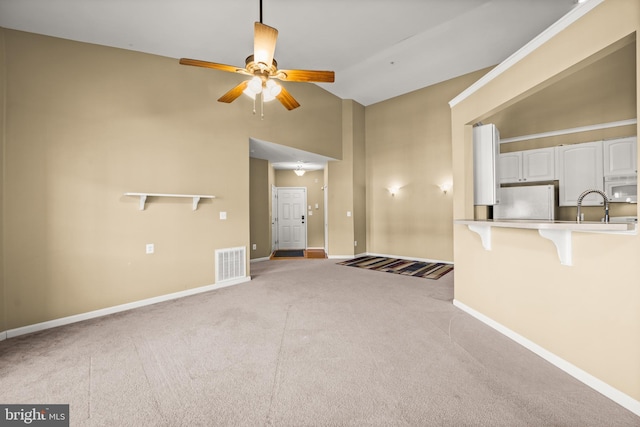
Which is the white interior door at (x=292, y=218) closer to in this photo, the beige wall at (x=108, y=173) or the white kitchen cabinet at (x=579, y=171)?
the beige wall at (x=108, y=173)

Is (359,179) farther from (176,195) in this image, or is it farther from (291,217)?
(176,195)

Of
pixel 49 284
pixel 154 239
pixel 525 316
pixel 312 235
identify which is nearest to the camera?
pixel 525 316

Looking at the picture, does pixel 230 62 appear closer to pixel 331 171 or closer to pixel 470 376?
pixel 331 171

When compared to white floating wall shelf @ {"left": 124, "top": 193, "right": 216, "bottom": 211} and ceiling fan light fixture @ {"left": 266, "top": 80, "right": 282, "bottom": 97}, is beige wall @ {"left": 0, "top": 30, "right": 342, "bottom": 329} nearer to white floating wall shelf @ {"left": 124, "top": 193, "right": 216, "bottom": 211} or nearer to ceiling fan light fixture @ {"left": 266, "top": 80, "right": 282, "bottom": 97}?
white floating wall shelf @ {"left": 124, "top": 193, "right": 216, "bottom": 211}

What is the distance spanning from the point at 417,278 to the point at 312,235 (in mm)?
4648

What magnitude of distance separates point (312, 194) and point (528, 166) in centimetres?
581

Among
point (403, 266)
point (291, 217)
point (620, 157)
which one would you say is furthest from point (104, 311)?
point (620, 157)

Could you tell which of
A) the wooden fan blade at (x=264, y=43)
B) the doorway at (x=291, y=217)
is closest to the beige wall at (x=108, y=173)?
the wooden fan blade at (x=264, y=43)

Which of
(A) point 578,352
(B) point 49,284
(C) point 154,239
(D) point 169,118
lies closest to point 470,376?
(A) point 578,352

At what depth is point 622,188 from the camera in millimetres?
3592

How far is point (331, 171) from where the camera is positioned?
22.4 feet

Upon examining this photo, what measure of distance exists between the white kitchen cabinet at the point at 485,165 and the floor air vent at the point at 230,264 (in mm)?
3631

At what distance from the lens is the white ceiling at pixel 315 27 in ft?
9.52

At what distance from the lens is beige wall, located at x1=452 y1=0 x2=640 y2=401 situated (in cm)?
160
